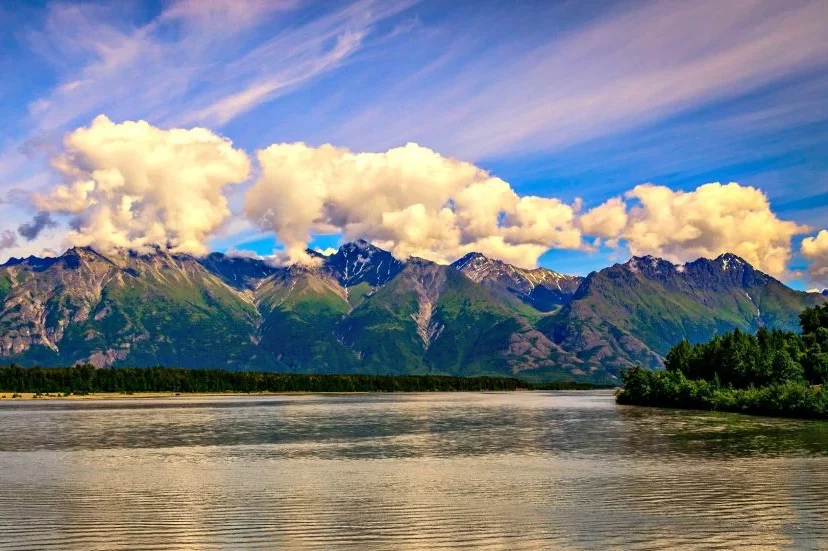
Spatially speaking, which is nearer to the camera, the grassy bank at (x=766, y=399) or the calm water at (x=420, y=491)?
the calm water at (x=420, y=491)

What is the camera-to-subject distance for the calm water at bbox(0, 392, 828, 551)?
40000mm

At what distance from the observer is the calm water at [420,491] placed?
4000cm

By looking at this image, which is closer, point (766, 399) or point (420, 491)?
point (420, 491)

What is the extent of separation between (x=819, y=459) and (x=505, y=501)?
38.9 m

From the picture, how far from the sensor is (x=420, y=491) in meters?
58.1

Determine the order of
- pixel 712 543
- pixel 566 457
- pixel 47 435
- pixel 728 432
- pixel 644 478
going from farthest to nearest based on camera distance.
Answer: pixel 47 435 < pixel 728 432 < pixel 566 457 < pixel 644 478 < pixel 712 543

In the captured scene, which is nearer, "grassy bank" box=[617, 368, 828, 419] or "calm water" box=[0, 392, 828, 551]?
"calm water" box=[0, 392, 828, 551]

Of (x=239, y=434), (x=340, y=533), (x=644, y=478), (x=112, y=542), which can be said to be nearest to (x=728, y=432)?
(x=644, y=478)

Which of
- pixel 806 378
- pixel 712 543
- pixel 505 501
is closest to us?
pixel 712 543

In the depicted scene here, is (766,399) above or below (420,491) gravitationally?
below

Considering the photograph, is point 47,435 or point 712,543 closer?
point 712,543

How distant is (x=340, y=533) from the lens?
41.5m

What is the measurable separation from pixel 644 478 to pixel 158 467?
44.2 m

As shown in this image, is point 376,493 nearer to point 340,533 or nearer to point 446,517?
point 446,517
